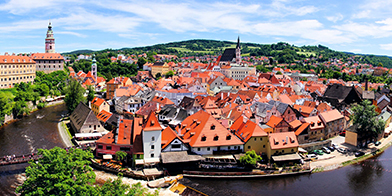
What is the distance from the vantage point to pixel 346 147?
43.4m

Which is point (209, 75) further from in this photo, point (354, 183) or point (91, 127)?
point (354, 183)

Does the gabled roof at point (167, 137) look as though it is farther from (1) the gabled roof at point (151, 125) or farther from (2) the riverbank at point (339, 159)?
(2) the riverbank at point (339, 159)

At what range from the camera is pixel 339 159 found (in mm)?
39156

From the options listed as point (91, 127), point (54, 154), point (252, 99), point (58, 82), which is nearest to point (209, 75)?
point (252, 99)

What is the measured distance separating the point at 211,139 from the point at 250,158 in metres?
5.43

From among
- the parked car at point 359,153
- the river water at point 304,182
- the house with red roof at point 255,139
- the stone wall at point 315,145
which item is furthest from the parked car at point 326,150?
the house with red roof at point 255,139

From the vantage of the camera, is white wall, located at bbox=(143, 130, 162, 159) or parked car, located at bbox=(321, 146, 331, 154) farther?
parked car, located at bbox=(321, 146, 331, 154)

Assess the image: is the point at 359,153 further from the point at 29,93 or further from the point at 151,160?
the point at 29,93

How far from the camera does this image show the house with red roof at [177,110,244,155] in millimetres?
35719

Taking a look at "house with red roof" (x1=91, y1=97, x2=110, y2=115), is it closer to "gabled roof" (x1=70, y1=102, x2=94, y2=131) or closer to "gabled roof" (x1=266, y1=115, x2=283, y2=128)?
"gabled roof" (x1=70, y1=102, x2=94, y2=131)

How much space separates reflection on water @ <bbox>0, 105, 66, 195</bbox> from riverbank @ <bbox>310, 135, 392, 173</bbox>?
35.0 metres

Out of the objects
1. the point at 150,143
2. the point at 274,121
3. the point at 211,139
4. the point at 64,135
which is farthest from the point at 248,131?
the point at 64,135

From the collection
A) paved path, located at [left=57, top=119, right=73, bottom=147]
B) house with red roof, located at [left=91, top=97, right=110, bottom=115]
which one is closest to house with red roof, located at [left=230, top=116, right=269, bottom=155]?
paved path, located at [left=57, top=119, right=73, bottom=147]

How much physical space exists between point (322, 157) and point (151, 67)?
94.8 metres
